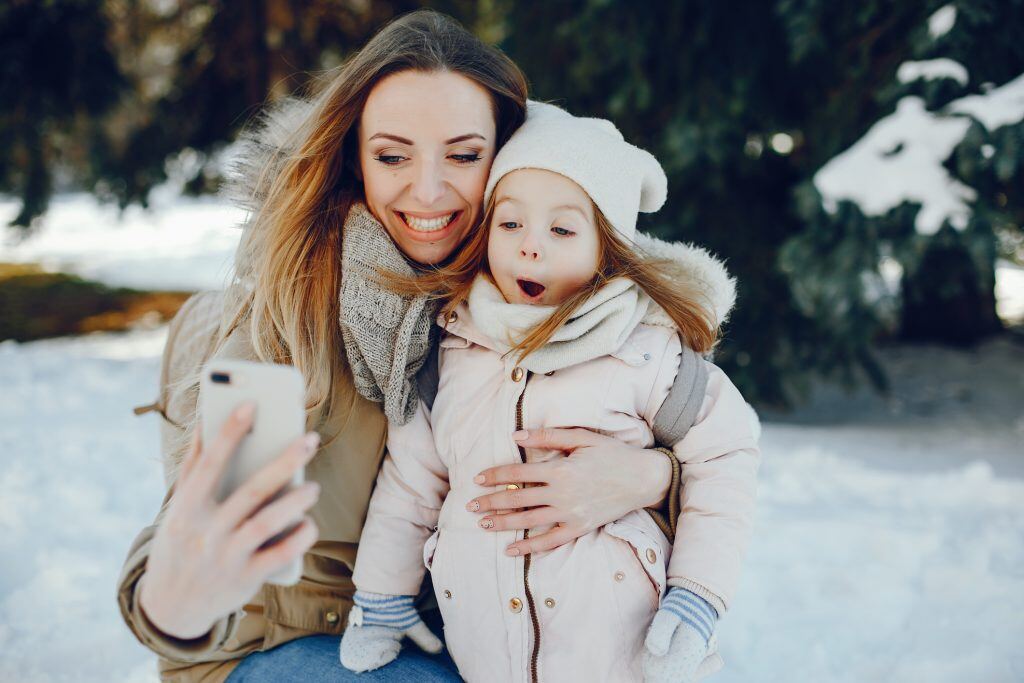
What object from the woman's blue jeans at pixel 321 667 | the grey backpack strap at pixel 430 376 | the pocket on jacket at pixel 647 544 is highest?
the grey backpack strap at pixel 430 376

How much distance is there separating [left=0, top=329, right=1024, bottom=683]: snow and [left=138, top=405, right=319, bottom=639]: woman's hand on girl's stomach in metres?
1.54

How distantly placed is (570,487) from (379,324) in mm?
562

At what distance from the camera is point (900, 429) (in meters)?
5.19

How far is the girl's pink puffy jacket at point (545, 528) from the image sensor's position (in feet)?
5.62

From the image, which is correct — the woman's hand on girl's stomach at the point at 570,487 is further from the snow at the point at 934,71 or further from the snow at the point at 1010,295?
the snow at the point at 1010,295

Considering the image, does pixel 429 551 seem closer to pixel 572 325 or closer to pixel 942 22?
pixel 572 325

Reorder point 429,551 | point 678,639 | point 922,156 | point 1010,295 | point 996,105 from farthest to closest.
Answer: point 1010,295
point 922,156
point 996,105
point 429,551
point 678,639

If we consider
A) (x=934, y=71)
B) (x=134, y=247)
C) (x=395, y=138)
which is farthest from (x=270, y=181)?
(x=134, y=247)

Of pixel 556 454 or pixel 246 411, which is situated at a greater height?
pixel 246 411

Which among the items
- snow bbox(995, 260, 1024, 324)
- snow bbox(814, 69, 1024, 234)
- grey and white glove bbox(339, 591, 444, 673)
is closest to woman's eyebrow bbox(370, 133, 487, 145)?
grey and white glove bbox(339, 591, 444, 673)

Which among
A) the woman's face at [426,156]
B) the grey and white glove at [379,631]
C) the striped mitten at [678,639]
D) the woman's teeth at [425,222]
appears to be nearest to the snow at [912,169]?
the woman's face at [426,156]

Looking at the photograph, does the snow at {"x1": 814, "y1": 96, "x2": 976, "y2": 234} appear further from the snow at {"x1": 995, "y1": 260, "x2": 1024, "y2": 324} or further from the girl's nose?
the snow at {"x1": 995, "y1": 260, "x2": 1024, "y2": 324}

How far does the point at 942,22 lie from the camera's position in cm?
364

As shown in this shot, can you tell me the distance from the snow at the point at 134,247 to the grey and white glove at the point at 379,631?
8160 mm
